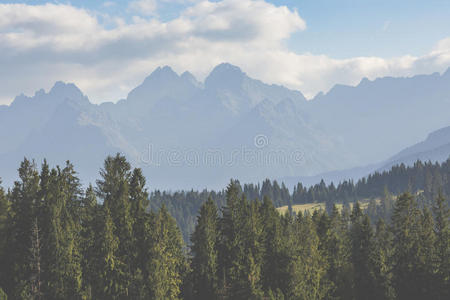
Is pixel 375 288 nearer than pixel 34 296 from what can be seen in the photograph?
No

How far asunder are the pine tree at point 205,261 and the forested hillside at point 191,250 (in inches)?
4.8

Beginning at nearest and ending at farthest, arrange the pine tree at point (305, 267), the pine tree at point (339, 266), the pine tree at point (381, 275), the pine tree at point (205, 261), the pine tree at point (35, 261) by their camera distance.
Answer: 1. the pine tree at point (35, 261)
2. the pine tree at point (205, 261)
3. the pine tree at point (305, 267)
4. the pine tree at point (381, 275)
5. the pine tree at point (339, 266)

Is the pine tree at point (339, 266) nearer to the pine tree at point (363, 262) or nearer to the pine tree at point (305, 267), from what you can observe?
the pine tree at point (363, 262)

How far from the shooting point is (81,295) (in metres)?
54.1

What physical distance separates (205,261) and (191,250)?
11.3ft

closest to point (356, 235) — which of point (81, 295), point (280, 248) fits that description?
point (280, 248)

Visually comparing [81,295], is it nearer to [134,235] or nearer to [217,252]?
[134,235]

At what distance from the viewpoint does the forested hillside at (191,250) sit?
5456 centimetres

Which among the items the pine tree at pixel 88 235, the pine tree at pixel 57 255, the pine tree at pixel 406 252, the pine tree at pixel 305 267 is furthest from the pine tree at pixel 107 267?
the pine tree at pixel 406 252

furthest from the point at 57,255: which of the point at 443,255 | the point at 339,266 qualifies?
the point at 443,255

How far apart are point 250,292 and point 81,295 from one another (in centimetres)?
1864

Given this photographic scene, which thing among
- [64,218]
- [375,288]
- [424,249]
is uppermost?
[64,218]

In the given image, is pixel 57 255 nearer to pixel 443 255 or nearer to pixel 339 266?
pixel 339 266

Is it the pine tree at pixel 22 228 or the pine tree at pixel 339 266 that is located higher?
the pine tree at pixel 22 228
